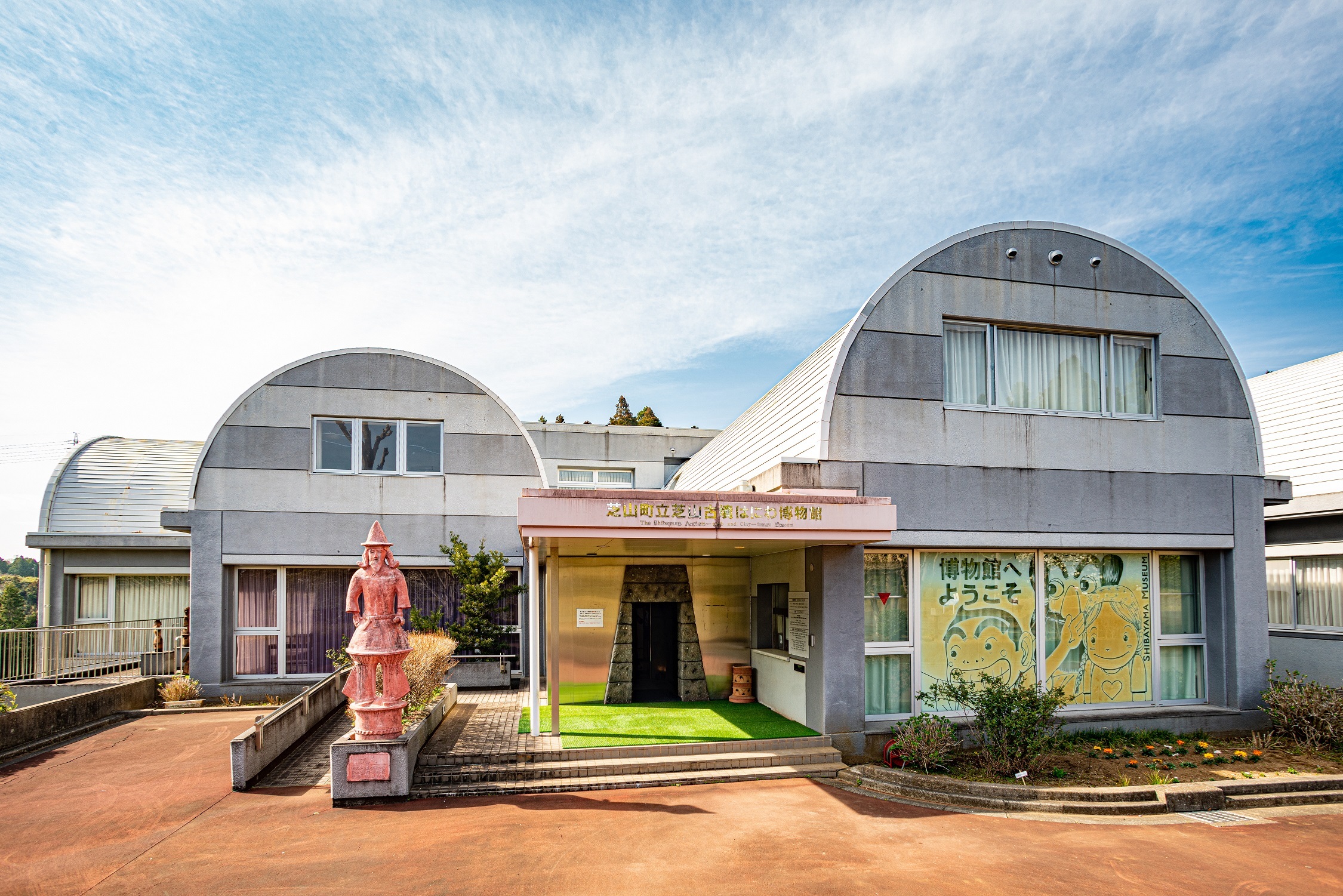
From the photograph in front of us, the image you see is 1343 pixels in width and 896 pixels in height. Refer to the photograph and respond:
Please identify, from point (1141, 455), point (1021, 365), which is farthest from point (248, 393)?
point (1141, 455)

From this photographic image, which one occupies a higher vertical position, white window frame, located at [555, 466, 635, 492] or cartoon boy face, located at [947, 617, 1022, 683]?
white window frame, located at [555, 466, 635, 492]

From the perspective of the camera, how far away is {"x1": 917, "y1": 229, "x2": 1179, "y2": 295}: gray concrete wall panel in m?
11.8

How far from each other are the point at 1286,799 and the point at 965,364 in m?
6.56

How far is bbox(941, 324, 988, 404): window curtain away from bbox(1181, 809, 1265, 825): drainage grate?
5708 mm

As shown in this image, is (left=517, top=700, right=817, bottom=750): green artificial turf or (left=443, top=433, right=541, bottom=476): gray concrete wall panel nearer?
(left=517, top=700, right=817, bottom=750): green artificial turf

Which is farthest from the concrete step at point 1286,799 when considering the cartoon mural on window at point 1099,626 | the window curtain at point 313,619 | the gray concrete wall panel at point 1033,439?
the window curtain at point 313,619

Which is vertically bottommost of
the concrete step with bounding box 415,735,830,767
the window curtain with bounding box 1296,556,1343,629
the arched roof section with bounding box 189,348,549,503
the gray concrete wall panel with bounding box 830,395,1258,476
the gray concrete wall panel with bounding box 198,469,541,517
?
the concrete step with bounding box 415,735,830,767

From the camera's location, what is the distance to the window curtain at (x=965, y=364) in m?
11.8

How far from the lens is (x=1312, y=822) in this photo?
8.65m

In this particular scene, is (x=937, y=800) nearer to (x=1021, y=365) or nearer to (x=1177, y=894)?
(x=1177, y=894)

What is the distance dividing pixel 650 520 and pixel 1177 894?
6.02 meters

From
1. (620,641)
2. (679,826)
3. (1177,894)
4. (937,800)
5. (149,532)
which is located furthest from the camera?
(149,532)

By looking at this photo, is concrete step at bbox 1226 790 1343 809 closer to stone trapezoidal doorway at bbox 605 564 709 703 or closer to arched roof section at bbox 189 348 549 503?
stone trapezoidal doorway at bbox 605 564 709 703

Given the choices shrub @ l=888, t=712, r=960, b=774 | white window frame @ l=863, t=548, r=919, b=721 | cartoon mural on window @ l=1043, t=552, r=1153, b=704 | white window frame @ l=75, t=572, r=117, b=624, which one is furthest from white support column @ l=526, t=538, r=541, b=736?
white window frame @ l=75, t=572, r=117, b=624
